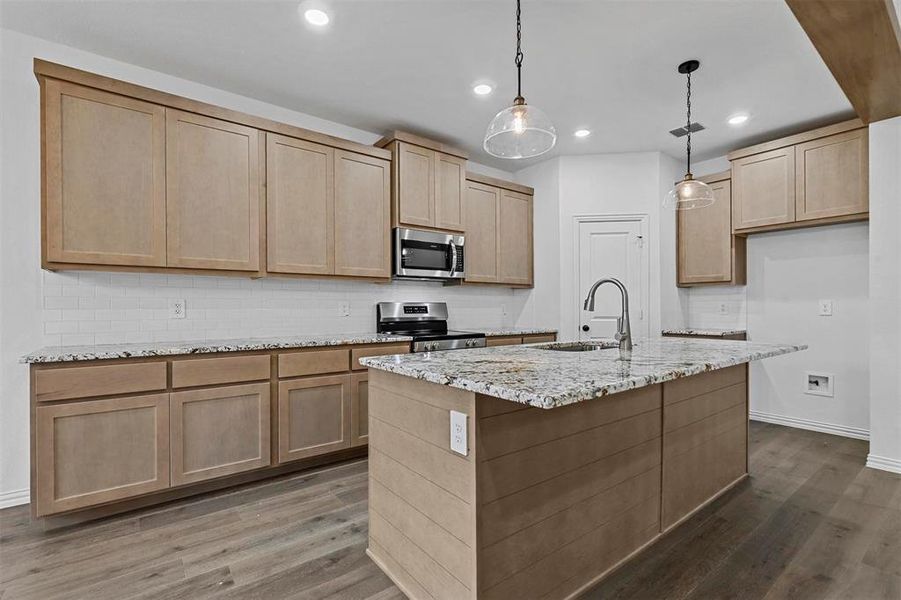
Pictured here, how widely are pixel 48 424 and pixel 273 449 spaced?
Result: 1.13 meters

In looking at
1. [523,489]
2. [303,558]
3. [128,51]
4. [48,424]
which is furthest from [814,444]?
[128,51]

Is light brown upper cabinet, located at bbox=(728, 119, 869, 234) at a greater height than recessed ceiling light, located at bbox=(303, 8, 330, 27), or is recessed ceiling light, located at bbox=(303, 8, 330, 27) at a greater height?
recessed ceiling light, located at bbox=(303, 8, 330, 27)

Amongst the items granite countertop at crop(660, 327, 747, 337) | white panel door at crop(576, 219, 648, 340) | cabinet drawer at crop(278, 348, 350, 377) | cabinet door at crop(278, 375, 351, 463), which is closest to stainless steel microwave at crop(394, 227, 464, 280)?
cabinet drawer at crop(278, 348, 350, 377)

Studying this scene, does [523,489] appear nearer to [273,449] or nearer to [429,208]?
[273,449]

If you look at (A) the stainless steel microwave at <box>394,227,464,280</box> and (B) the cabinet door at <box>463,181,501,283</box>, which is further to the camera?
(B) the cabinet door at <box>463,181,501,283</box>

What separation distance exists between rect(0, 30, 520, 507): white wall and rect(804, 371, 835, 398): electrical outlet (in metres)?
4.55

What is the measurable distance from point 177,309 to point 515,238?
125 inches

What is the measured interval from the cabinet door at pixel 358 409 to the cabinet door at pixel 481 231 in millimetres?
1636

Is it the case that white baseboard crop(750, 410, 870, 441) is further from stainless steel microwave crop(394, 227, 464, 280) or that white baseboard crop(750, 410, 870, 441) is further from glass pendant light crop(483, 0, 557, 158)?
glass pendant light crop(483, 0, 557, 158)

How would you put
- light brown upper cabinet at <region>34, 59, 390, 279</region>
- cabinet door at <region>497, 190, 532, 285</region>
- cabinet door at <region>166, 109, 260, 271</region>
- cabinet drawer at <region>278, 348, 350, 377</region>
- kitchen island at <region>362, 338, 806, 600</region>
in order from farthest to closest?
cabinet door at <region>497, 190, 532, 285</region> < cabinet drawer at <region>278, 348, 350, 377</region> < cabinet door at <region>166, 109, 260, 271</region> < light brown upper cabinet at <region>34, 59, 390, 279</region> < kitchen island at <region>362, 338, 806, 600</region>

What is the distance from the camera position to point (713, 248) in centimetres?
441

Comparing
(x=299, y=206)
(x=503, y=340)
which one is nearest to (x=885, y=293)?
(x=503, y=340)

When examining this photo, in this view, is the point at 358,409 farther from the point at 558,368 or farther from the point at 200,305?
the point at 558,368

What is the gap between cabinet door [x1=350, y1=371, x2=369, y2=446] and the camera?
3.20 meters
